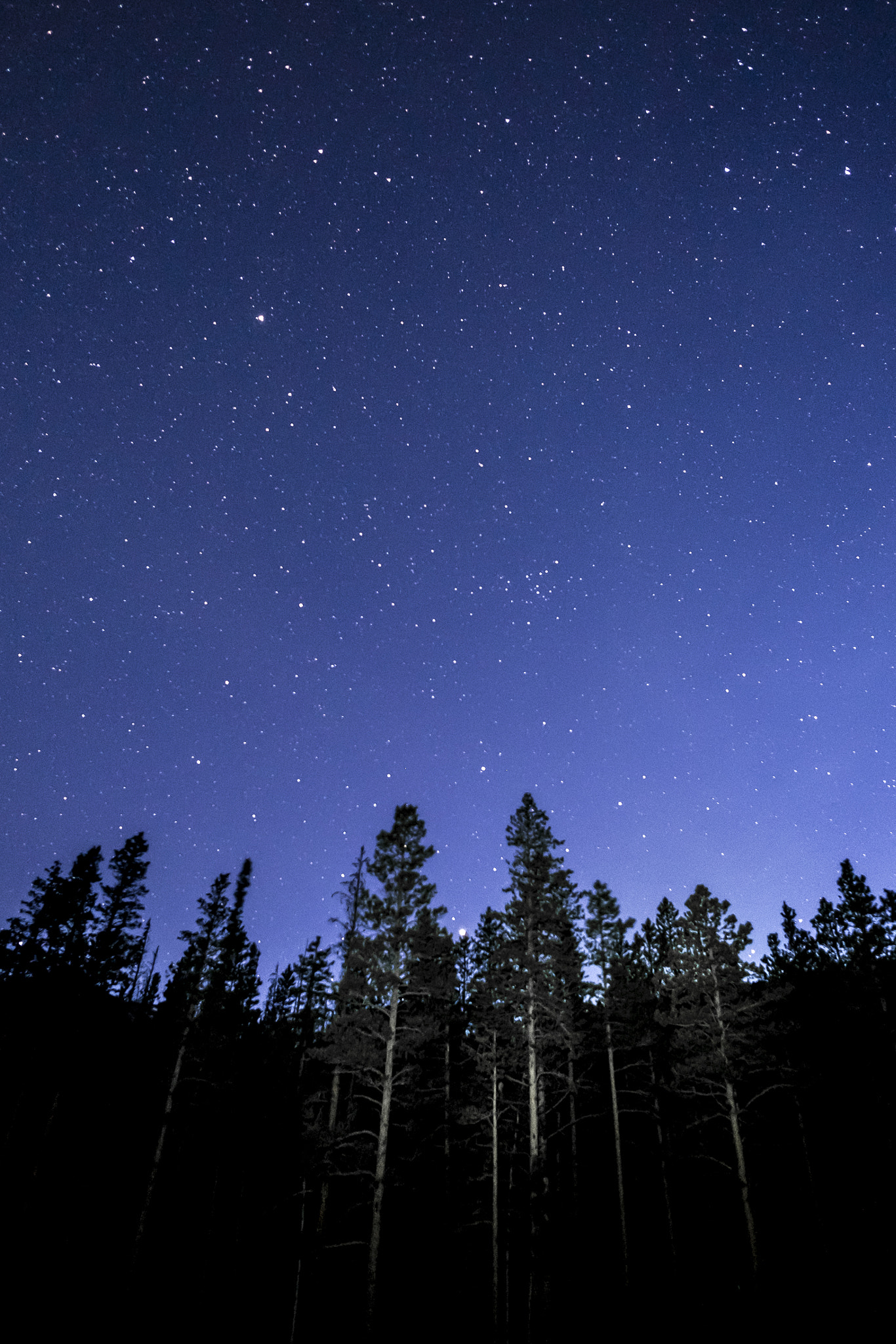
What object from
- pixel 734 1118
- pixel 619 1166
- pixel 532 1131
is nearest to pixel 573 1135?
pixel 619 1166

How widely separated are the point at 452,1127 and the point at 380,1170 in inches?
667

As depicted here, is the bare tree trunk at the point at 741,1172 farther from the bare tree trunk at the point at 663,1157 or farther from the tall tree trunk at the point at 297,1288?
the tall tree trunk at the point at 297,1288

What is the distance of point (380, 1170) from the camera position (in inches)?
773

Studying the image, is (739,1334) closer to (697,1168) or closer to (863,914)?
(697,1168)

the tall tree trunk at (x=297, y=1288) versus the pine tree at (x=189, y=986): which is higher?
the pine tree at (x=189, y=986)

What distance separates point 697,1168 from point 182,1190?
31.5m

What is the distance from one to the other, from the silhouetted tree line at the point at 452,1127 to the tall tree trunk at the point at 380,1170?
0.30 feet

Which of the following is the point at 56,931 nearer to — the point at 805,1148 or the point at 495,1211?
the point at 495,1211

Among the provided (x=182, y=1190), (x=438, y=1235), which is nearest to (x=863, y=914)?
(x=438, y=1235)

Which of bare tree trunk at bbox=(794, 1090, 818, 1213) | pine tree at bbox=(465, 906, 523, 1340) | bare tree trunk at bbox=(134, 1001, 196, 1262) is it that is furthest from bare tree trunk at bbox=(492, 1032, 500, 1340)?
bare tree trunk at bbox=(794, 1090, 818, 1213)

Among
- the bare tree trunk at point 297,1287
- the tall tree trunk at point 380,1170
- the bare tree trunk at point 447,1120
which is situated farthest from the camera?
the bare tree trunk at point 447,1120


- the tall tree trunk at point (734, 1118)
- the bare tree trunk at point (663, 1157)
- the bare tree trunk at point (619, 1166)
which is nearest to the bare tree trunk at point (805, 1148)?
the bare tree trunk at point (663, 1157)

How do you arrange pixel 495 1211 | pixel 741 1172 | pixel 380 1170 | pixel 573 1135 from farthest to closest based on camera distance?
1. pixel 573 1135
2. pixel 495 1211
3. pixel 741 1172
4. pixel 380 1170

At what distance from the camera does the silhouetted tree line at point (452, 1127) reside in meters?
23.9
